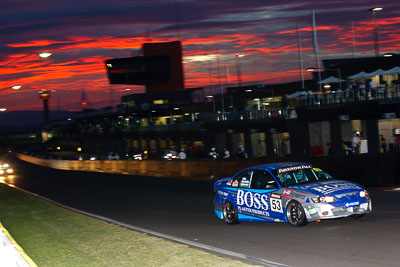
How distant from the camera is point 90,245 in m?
11.4

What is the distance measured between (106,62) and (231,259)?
85.7 meters

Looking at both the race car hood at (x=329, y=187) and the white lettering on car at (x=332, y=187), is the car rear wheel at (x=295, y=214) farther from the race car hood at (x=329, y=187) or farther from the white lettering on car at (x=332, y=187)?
the white lettering on car at (x=332, y=187)

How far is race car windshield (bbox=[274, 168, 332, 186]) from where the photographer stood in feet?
41.0

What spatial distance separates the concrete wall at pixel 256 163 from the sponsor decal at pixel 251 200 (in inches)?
269

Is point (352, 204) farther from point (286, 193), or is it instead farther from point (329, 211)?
point (286, 193)

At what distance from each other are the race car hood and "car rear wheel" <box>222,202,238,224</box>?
89.4 inches

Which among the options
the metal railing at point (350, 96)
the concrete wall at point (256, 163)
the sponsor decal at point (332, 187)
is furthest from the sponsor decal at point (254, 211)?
the metal railing at point (350, 96)

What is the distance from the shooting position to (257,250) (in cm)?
1012

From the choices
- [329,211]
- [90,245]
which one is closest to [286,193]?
[329,211]

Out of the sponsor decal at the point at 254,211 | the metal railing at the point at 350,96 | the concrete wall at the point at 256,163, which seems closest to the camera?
the sponsor decal at the point at 254,211

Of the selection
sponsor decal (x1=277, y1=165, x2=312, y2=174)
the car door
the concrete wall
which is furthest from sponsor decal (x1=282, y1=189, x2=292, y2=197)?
the concrete wall

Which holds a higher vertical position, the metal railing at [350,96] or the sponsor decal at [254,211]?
the metal railing at [350,96]

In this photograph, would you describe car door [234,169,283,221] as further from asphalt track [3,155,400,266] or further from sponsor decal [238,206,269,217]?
asphalt track [3,155,400,266]

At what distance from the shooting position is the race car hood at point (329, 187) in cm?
1147
